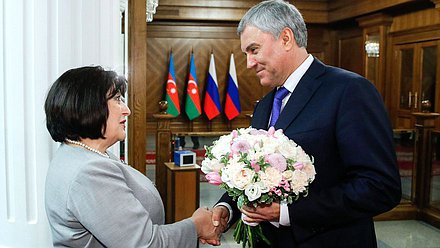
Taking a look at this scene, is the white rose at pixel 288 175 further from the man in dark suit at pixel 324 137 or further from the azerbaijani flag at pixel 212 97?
the azerbaijani flag at pixel 212 97

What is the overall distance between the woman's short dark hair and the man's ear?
0.64 m

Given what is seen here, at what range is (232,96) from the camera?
10.2 m

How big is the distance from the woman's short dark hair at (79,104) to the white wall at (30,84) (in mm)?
177

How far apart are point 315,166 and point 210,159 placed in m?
0.36

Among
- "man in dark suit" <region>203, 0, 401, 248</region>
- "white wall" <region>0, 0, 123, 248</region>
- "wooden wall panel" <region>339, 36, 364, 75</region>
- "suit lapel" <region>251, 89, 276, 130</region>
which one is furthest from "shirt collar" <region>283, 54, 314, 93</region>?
"wooden wall panel" <region>339, 36, 364, 75</region>

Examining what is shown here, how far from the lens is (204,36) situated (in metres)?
10.4

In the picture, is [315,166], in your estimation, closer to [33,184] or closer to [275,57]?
[275,57]

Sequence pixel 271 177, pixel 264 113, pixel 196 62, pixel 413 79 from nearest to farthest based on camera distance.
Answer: pixel 271 177 < pixel 264 113 < pixel 413 79 < pixel 196 62

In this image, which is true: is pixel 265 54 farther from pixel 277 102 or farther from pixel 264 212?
pixel 264 212

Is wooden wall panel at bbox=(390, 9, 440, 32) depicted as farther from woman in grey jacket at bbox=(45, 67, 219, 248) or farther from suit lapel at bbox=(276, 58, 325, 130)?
woman in grey jacket at bbox=(45, 67, 219, 248)

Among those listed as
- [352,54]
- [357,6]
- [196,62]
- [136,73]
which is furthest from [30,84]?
[352,54]

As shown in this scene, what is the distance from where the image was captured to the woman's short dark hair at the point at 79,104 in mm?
1680

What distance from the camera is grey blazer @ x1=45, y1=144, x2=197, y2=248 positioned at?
1573 millimetres

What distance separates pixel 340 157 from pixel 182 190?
134 inches
